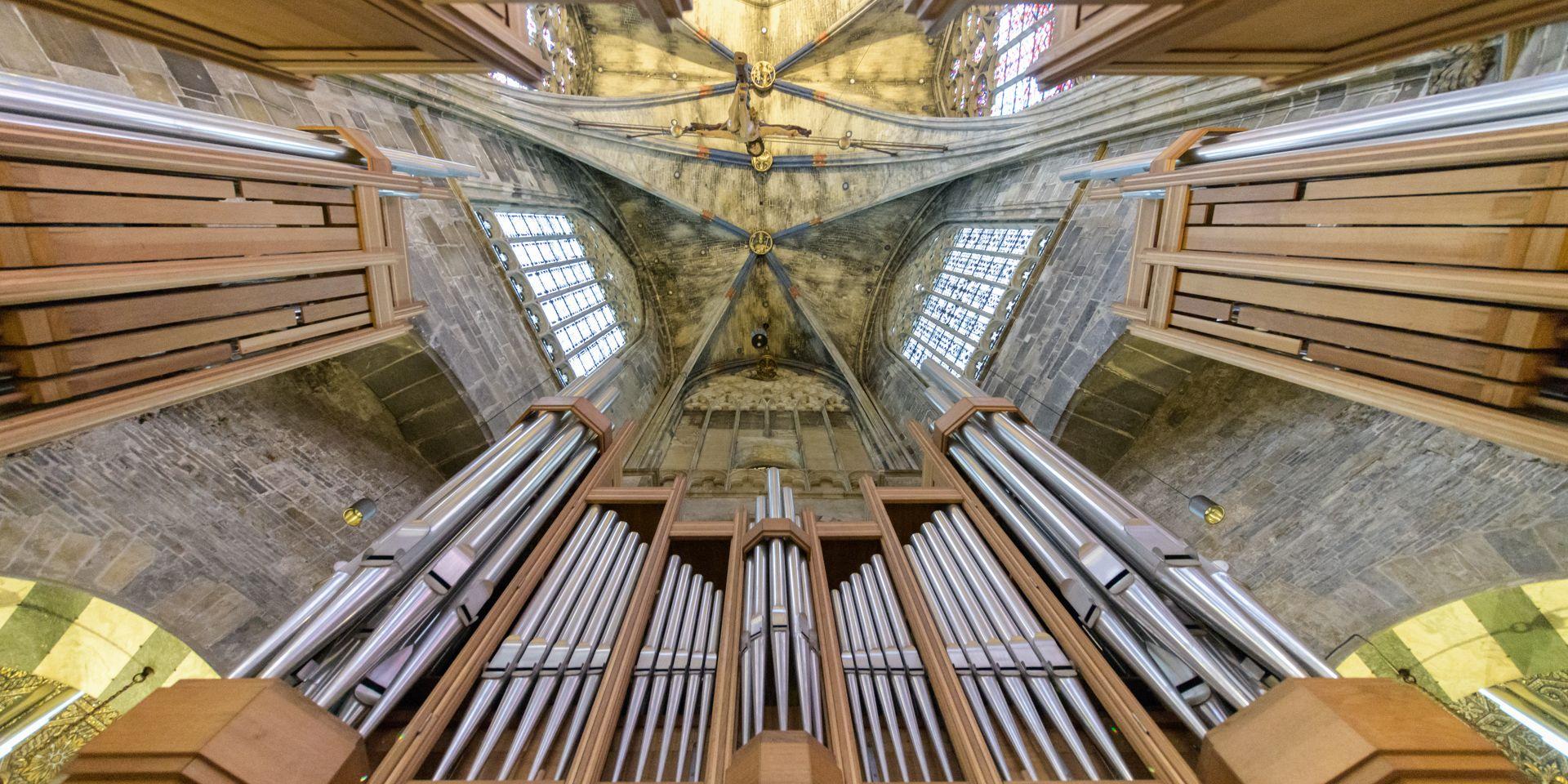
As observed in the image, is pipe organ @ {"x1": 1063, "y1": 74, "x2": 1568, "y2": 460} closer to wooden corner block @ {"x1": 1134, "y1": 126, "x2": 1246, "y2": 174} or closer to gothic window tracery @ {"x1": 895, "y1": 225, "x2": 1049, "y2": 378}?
wooden corner block @ {"x1": 1134, "y1": 126, "x2": 1246, "y2": 174}

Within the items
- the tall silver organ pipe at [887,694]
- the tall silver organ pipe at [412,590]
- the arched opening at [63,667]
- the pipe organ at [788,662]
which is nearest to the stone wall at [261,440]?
the arched opening at [63,667]

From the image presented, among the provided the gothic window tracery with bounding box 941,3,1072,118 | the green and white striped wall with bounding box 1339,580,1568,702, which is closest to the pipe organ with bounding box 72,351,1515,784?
the green and white striped wall with bounding box 1339,580,1568,702

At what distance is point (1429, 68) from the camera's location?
444 centimetres

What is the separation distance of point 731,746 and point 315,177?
4382 millimetres

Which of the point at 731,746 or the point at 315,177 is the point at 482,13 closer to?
the point at 315,177

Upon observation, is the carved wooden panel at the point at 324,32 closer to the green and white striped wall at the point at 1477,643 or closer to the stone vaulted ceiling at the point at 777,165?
the stone vaulted ceiling at the point at 777,165

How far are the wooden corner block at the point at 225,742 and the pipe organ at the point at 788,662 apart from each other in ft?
0.04

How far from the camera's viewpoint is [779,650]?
337 centimetres

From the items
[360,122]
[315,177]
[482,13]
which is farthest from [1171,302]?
[360,122]

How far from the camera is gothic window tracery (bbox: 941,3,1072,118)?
11.7m

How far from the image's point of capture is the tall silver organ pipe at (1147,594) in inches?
114

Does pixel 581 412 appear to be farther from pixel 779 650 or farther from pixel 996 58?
pixel 996 58

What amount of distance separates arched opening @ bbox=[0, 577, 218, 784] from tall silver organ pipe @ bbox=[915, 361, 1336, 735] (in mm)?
7181

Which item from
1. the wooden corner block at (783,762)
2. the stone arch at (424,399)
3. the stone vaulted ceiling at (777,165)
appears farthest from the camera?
the stone vaulted ceiling at (777,165)
